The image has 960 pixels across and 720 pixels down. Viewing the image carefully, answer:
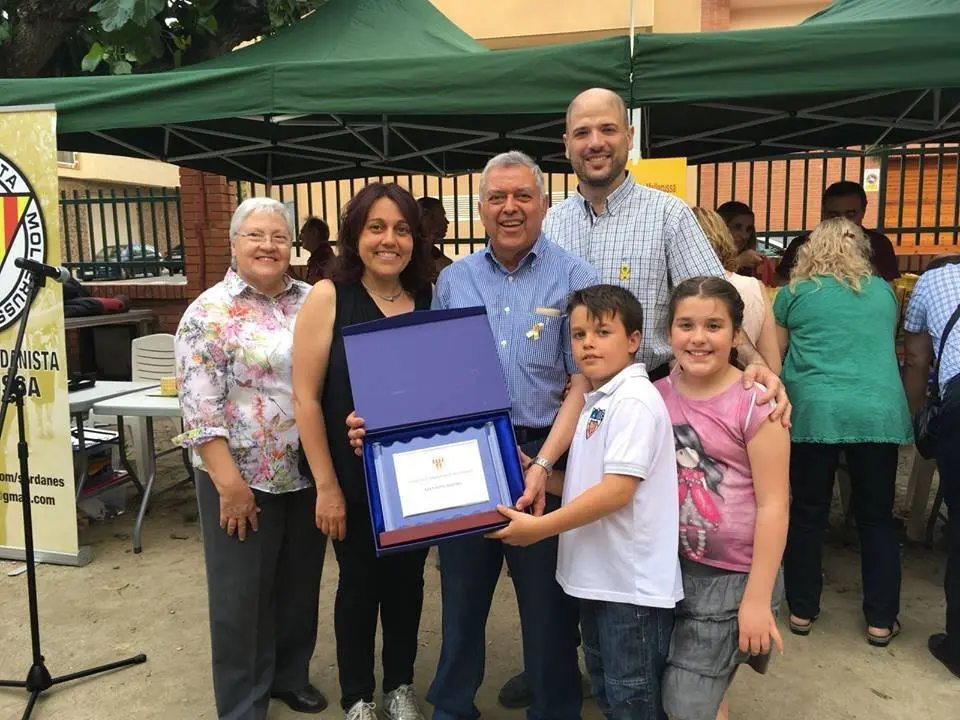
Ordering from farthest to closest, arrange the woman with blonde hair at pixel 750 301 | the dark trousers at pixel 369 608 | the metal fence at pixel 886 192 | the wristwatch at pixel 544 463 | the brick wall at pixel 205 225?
the brick wall at pixel 205 225, the metal fence at pixel 886 192, the woman with blonde hair at pixel 750 301, the dark trousers at pixel 369 608, the wristwatch at pixel 544 463

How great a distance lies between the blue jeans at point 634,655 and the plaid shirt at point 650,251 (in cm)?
88

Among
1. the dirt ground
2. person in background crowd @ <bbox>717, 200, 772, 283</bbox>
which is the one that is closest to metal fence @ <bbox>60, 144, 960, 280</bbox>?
person in background crowd @ <bbox>717, 200, 772, 283</bbox>

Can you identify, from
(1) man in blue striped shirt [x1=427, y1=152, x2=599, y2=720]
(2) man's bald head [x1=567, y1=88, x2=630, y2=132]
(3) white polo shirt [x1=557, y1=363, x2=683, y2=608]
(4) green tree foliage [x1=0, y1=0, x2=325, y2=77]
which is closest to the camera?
(3) white polo shirt [x1=557, y1=363, x2=683, y2=608]

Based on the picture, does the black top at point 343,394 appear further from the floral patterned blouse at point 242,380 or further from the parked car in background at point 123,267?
the parked car in background at point 123,267

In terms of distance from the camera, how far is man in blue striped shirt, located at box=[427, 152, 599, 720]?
2.15 m

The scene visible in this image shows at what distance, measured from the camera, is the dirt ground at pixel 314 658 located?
2803mm

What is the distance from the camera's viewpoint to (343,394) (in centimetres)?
226

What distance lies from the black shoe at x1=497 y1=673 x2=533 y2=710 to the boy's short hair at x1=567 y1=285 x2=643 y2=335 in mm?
1583

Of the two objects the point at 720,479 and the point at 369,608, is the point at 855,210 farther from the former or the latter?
the point at 369,608

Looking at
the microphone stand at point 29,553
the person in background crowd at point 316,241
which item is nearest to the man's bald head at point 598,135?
the microphone stand at point 29,553

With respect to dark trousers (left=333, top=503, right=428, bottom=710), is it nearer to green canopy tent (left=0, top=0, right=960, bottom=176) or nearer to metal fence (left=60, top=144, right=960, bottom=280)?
green canopy tent (left=0, top=0, right=960, bottom=176)

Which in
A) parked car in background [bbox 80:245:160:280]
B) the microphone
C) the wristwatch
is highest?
parked car in background [bbox 80:245:160:280]

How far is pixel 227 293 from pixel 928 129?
549 centimetres

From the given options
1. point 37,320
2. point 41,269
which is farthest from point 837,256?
point 37,320
